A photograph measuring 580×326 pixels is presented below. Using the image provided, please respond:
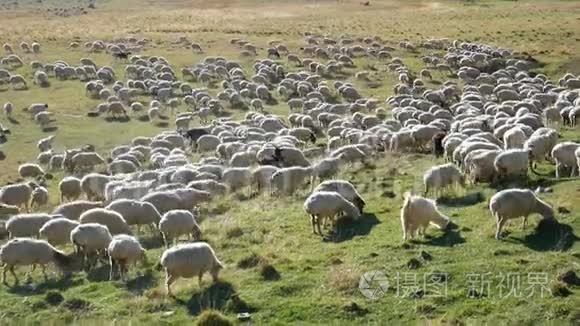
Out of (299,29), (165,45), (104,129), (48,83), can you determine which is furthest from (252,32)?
(104,129)

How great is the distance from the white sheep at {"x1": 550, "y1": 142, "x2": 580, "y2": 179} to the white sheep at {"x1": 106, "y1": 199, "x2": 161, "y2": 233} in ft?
32.8

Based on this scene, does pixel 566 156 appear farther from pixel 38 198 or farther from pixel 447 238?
pixel 38 198

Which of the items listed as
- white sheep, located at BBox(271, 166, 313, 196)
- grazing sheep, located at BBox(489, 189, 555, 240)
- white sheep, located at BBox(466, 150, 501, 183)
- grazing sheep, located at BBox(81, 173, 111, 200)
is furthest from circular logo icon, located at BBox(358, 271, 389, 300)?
grazing sheep, located at BBox(81, 173, 111, 200)

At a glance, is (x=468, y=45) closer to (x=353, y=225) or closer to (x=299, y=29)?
(x=299, y=29)

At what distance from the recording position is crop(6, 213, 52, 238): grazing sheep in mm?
17078

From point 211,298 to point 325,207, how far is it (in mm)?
4223

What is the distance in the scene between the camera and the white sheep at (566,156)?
19.1 m

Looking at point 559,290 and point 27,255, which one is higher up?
point 559,290

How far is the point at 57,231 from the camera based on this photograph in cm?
1628

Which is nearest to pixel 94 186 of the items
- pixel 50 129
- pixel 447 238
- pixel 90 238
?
pixel 90 238

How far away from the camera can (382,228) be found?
16609mm

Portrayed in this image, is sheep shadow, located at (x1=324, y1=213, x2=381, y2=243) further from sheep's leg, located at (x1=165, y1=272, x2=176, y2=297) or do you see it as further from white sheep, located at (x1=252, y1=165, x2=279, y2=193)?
white sheep, located at (x1=252, y1=165, x2=279, y2=193)

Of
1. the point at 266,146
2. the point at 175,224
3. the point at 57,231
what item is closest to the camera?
the point at 175,224

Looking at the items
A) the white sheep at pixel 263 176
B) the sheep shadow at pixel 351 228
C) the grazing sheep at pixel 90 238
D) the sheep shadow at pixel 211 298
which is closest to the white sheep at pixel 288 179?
the white sheep at pixel 263 176
